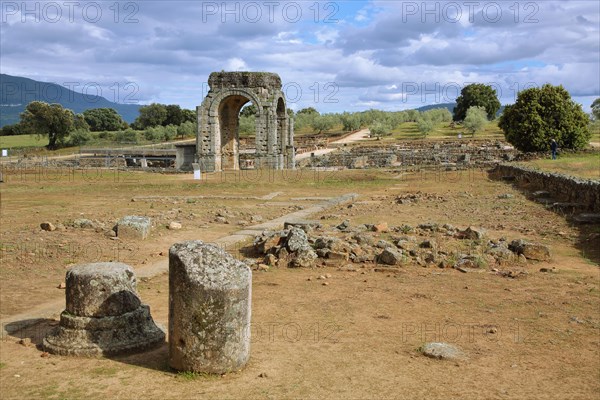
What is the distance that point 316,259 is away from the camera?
411 inches

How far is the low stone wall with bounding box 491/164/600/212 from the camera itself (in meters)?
15.9

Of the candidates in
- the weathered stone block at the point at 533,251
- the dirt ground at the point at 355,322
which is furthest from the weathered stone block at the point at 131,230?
the weathered stone block at the point at 533,251

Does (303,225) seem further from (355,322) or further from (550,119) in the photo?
(550,119)

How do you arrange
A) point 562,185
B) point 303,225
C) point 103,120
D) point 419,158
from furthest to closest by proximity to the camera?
point 103,120
point 419,158
point 562,185
point 303,225

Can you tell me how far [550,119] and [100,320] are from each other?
33.2 meters

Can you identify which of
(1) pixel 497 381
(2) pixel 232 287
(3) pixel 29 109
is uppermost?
(3) pixel 29 109

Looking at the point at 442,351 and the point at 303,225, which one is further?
the point at 303,225

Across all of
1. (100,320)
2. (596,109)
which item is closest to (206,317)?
(100,320)

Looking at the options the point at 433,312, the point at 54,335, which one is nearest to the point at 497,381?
the point at 433,312

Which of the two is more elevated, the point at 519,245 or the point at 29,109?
the point at 29,109

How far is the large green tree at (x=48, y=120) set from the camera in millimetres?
52500

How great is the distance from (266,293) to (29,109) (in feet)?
170

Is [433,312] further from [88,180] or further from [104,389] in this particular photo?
[88,180]

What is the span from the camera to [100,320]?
6.08 m
